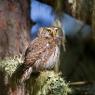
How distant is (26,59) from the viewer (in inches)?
170

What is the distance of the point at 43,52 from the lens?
14.6 ft

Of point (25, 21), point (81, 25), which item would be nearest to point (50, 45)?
point (25, 21)

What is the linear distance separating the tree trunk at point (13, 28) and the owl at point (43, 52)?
0.28 meters

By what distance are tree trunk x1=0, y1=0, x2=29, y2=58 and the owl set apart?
0.28m

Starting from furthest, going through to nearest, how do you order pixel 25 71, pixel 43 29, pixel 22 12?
1. pixel 22 12
2. pixel 43 29
3. pixel 25 71

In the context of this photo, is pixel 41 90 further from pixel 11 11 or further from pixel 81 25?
pixel 81 25

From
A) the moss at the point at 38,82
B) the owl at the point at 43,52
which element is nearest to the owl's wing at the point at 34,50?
the owl at the point at 43,52

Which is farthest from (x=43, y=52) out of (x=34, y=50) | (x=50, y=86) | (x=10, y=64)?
(x=50, y=86)

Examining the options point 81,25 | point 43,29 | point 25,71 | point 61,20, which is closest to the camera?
point 25,71

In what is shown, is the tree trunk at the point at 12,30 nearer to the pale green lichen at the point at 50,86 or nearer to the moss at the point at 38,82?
the moss at the point at 38,82

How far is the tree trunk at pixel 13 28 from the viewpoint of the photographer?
187 inches

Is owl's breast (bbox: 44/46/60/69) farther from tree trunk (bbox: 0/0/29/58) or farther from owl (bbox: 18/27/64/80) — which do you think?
tree trunk (bbox: 0/0/29/58)

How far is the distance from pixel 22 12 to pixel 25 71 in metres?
0.80

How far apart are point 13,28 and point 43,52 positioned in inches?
18.9
